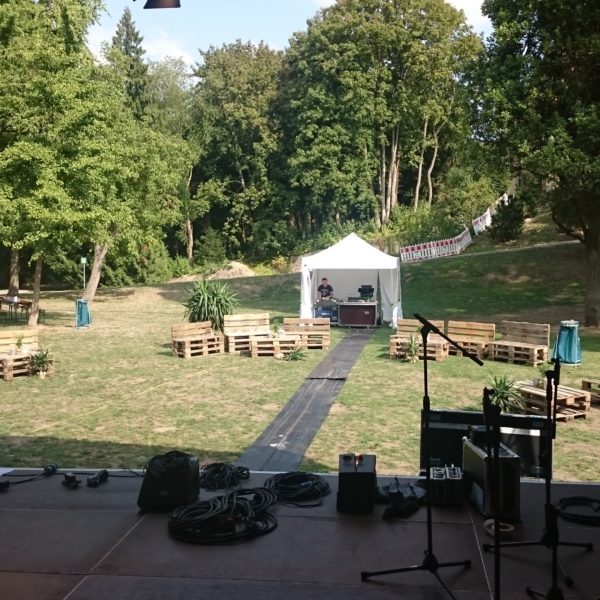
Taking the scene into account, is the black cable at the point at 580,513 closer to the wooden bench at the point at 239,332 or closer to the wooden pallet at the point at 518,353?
the wooden pallet at the point at 518,353

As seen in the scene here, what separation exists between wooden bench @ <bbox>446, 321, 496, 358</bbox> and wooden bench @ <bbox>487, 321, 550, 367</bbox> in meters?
0.24

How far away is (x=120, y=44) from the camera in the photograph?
→ 5125cm

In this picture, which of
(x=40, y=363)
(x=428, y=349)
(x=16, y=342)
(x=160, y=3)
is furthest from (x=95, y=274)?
(x=160, y=3)

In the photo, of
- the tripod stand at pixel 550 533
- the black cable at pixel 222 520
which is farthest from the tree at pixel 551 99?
the black cable at pixel 222 520

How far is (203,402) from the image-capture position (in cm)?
1169

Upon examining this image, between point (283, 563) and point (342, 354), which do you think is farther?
point (342, 354)

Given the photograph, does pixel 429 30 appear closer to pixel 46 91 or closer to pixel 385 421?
pixel 46 91

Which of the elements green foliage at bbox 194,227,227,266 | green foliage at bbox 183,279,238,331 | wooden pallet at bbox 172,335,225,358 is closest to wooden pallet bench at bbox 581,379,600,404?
wooden pallet at bbox 172,335,225,358

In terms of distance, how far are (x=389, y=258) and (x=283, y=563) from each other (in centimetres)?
1726

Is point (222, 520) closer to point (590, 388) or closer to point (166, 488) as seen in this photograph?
point (166, 488)

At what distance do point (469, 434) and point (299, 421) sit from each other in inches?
166

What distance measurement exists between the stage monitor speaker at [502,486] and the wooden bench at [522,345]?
967 centimetres

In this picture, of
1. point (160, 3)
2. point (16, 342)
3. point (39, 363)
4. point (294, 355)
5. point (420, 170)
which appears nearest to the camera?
point (160, 3)

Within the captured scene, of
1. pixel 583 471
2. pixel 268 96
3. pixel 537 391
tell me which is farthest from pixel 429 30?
pixel 583 471
